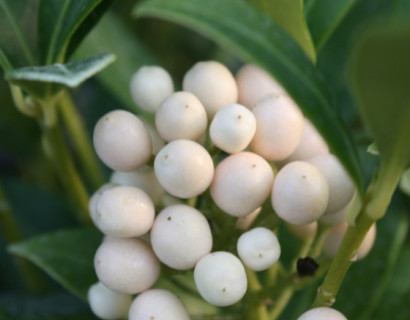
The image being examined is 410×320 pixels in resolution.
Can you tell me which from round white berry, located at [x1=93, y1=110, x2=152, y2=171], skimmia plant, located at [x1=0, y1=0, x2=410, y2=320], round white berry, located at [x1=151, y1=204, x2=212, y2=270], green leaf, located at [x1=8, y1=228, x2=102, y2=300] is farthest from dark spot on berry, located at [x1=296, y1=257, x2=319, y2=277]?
green leaf, located at [x1=8, y1=228, x2=102, y2=300]

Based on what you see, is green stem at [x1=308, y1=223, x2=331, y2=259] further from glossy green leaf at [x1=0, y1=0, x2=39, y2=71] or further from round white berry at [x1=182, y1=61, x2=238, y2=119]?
glossy green leaf at [x1=0, y1=0, x2=39, y2=71]

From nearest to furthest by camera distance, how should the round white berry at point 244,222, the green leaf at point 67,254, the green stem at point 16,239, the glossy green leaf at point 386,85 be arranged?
the glossy green leaf at point 386,85, the round white berry at point 244,222, the green leaf at point 67,254, the green stem at point 16,239

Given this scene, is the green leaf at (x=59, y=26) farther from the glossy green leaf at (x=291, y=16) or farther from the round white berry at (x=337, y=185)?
the round white berry at (x=337, y=185)

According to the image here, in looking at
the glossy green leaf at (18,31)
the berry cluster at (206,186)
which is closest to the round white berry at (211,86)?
the berry cluster at (206,186)

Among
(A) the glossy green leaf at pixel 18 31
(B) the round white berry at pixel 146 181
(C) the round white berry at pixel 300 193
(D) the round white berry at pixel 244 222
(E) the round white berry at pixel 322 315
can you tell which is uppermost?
(A) the glossy green leaf at pixel 18 31

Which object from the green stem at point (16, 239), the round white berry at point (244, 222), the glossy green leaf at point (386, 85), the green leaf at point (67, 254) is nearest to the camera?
the glossy green leaf at point (386, 85)

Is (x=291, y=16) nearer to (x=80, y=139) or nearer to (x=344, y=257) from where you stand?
(x=344, y=257)
